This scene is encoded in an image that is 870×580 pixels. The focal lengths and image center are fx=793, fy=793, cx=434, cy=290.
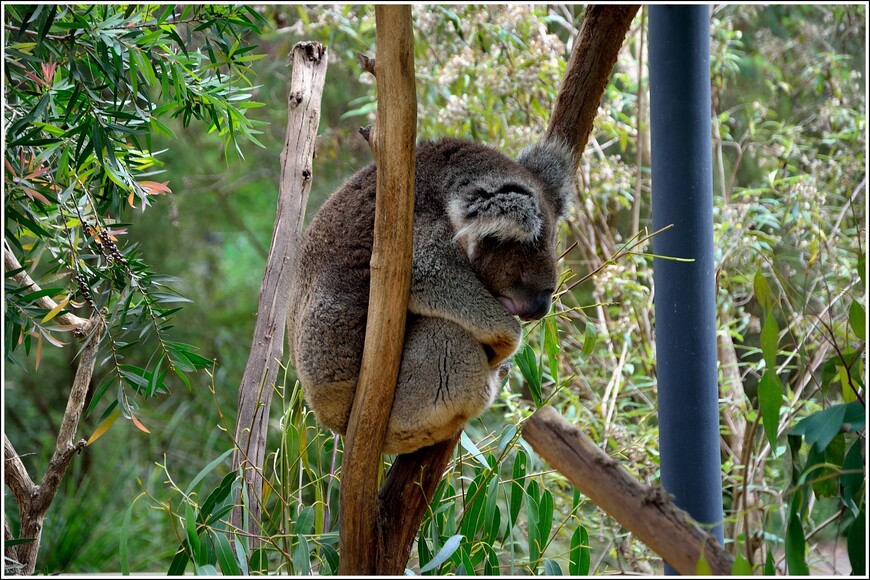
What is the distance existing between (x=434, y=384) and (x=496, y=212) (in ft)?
1.35

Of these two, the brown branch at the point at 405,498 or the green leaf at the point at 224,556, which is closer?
the green leaf at the point at 224,556

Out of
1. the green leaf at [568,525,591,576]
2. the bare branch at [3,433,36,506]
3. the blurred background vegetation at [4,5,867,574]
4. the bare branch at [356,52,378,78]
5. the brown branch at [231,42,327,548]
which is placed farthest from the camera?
the brown branch at [231,42,327,548]

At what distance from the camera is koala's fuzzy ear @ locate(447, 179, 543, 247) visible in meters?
1.68

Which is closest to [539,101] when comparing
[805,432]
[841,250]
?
[841,250]

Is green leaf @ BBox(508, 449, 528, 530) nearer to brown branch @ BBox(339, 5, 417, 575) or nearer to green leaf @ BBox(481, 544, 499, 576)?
green leaf @ BBox(481, 544, 499, 576)

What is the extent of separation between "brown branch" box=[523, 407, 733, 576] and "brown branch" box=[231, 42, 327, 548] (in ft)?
3.51

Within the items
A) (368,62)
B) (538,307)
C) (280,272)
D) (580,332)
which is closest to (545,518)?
(538,307)

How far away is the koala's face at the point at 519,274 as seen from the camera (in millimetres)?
1808

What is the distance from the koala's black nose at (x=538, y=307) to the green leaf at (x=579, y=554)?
507mm

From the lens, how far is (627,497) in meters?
1.19

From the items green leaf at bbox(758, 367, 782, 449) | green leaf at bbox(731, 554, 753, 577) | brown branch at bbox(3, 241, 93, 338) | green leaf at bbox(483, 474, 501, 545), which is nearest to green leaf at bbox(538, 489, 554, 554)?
green leaf at bbox(483, 474, 501, 545)

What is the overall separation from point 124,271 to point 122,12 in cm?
61

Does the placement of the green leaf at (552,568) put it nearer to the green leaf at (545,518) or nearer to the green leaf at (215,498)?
the green leaf at (545,518)

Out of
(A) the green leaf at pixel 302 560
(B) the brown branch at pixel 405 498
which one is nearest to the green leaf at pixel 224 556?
(A) the green leaf at pixel 302 560
